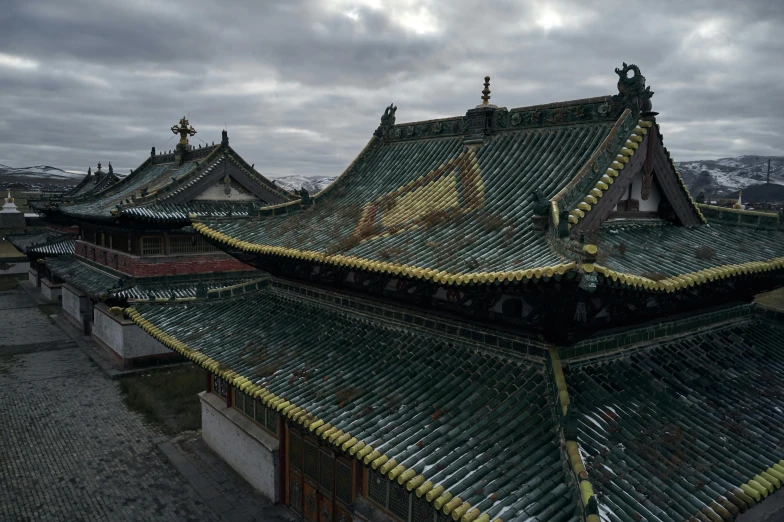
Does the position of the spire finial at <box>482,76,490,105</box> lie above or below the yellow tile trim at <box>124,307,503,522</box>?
above

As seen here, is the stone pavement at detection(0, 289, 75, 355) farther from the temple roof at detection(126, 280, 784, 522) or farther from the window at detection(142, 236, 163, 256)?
the temple roof at detection(126, 280, 784, 522)

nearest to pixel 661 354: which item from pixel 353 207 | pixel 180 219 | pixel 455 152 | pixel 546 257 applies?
pixel 546 257

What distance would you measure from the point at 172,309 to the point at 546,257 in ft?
37.7

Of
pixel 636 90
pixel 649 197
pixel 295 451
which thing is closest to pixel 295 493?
pixel 295 451

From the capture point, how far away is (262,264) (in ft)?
49.5

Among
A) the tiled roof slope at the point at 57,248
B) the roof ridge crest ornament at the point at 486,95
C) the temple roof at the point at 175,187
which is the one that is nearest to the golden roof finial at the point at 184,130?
the temple roof at the point at 175,187

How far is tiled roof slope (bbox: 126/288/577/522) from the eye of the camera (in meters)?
6.98

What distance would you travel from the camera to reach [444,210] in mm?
11609

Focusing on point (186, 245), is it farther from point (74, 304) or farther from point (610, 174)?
point (610, 174)

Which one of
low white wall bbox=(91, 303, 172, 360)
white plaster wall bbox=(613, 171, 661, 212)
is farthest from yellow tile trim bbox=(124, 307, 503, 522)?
low white wall bbox=(91, 303, 172, 360)

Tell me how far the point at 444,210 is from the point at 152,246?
1936cm

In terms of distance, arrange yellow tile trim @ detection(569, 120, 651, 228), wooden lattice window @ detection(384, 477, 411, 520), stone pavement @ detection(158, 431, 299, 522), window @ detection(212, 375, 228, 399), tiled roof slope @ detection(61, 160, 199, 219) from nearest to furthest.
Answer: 1. yellow tile trim @ detection(569, 120, 651, 228)
2. wooden lattice window @ detection(384, 477, 411, 520)
3. stone pavement @ detection(158, 431, 299, 522)
4. window @ detection(212, 375, 228, 399)
5. tiled roof slope @ detection(61, 160, 199, 219)

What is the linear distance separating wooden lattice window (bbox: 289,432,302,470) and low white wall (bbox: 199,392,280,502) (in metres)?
0.45

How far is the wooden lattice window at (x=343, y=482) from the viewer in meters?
11.6
